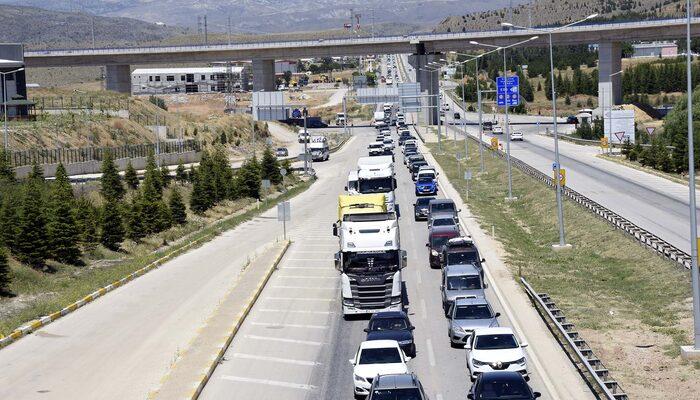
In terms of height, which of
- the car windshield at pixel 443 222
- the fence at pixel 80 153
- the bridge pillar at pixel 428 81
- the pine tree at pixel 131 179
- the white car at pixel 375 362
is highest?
the bridge pillar at pixel 428 81

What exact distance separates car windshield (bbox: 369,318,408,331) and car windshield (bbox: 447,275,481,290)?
5.89 m

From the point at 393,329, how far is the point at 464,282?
667 centimetres

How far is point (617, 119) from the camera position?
10906 cm

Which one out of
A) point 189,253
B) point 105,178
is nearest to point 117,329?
point 189,253

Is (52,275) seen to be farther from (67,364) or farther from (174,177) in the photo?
(174,177)

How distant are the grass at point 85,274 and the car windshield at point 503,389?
1894cm

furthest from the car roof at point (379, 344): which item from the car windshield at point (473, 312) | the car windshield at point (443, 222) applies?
the car windshield at point (443, 222)

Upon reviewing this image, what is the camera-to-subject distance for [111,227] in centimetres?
5734

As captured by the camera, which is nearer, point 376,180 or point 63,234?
point 63,234

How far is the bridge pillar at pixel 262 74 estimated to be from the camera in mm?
175125

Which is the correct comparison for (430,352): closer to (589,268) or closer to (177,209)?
(589,268)

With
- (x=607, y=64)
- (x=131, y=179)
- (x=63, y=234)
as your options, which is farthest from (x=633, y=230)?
(x=607, y=64)

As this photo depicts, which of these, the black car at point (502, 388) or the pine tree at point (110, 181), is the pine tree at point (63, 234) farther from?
the black car at point (502, 388)

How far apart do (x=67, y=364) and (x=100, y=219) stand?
26.9m
